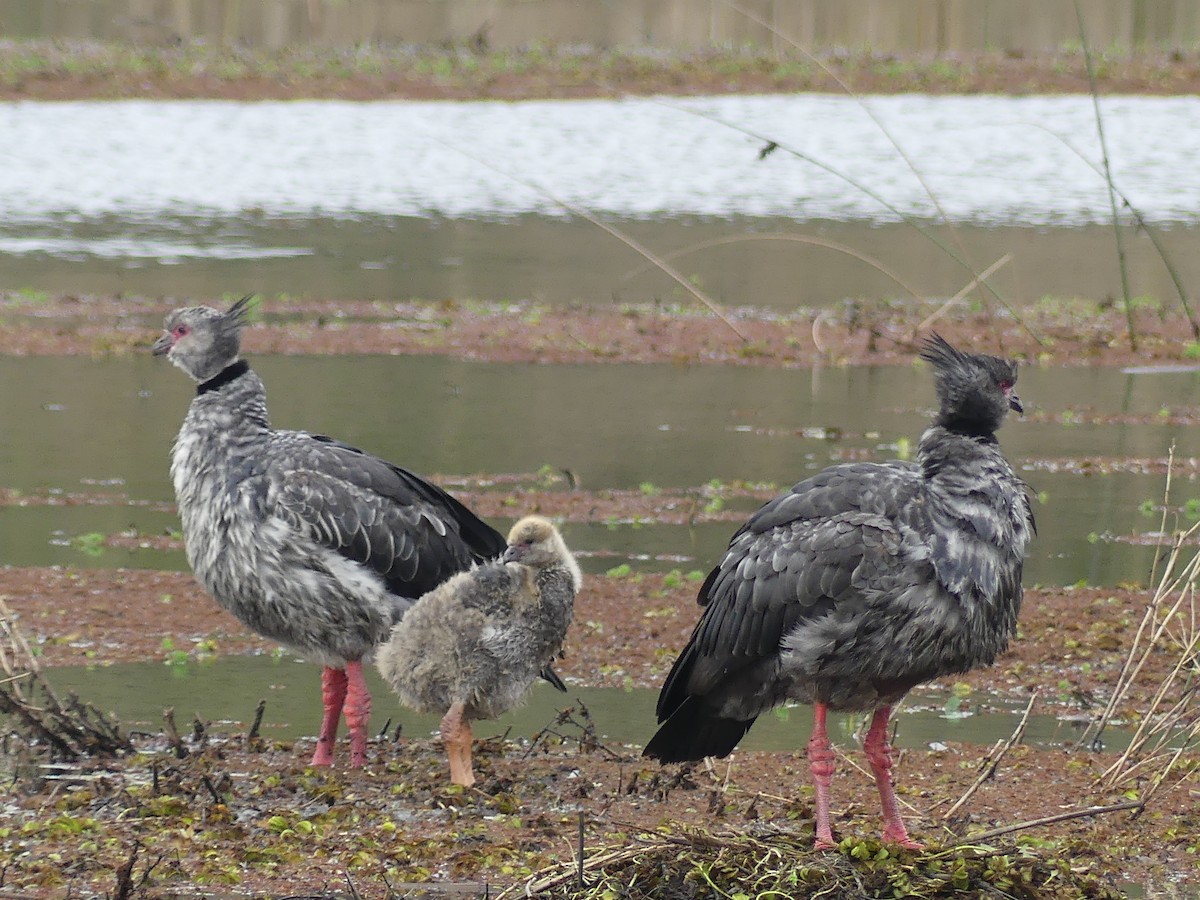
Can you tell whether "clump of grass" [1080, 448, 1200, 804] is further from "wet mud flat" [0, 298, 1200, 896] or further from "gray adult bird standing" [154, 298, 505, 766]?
"gray adult bird standing" [154, 298, 505, 766]

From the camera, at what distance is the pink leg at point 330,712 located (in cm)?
717

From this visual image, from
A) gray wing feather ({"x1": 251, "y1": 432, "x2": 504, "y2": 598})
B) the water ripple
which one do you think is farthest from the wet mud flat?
the water ripple

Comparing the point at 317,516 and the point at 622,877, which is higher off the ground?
the point at 317,516

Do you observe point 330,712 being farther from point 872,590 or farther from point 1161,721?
point 1161,721

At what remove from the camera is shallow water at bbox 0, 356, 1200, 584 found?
426 inches

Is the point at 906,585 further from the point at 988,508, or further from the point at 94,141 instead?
the point at 94,141

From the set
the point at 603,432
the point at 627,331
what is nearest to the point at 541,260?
the point at 627,331

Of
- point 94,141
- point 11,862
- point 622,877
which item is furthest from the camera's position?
point 94,141

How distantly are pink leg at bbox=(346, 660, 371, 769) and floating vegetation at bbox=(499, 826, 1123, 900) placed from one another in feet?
5.68

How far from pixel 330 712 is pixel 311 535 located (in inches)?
27.0

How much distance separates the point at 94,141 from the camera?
1178 inches

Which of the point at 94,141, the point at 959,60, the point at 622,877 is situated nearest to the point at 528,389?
the point at 622,877

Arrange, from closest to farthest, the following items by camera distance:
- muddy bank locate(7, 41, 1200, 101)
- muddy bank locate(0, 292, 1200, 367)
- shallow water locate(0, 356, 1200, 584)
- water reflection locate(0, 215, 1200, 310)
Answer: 1. shallow water locate(0, 356, 1200, 584)
2. muddy bank locate(0, 292, 1200, 367)
3. water reflection locate(0, 215, 1200, 310)
4. muddy bank locate(7, 41, 1200, 101)

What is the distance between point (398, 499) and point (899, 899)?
285 centimetres
